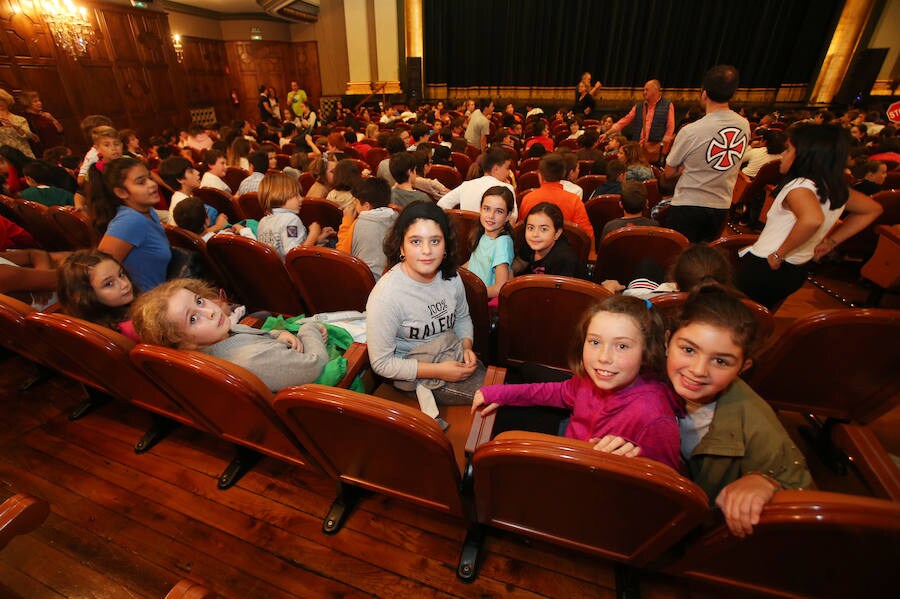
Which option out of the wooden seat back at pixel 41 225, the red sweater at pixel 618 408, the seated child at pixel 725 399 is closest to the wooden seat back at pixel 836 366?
the seated child at pixel 725 399

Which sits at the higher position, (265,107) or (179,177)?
(265,107)

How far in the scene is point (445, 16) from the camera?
40.4 feet

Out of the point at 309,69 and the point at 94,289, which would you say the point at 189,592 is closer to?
the point at 94,289

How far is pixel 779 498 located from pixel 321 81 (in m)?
15.4

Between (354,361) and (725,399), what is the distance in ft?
3.91

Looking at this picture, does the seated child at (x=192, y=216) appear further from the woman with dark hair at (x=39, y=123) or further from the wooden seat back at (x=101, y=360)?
the woman with dark hair at (x=39, y=123)

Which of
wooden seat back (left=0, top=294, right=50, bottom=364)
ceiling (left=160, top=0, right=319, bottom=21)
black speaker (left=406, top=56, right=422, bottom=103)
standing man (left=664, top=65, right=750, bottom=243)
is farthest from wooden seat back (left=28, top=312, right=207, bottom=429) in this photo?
black speaker (left=406, top=56, right=422, bottom=103)

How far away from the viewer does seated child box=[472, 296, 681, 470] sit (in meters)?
0.99

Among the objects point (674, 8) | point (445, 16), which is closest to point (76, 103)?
point (445, 16)

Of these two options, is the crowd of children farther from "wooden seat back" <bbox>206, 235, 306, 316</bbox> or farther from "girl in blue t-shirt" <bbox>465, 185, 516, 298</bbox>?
"wooden seat back" <bbox>206, 235, 306, 316</bbox>

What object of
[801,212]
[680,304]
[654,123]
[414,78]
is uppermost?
[414,78]

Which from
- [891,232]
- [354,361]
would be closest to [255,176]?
[354,361]

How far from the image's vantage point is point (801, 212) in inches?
64.2

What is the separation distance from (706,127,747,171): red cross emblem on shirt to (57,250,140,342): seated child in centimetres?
319
